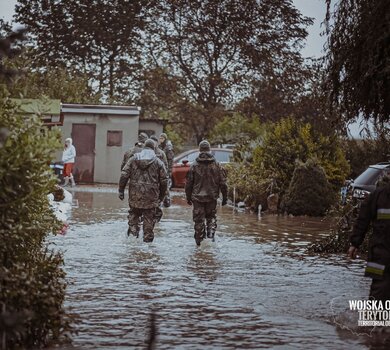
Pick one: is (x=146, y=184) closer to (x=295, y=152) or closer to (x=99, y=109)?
(x=295, y=152)

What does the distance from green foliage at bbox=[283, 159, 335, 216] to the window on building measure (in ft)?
61.5

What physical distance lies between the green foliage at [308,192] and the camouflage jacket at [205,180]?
345 inches

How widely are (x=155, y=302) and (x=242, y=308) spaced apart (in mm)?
919

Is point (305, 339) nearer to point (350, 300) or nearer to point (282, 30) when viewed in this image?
point (350, 300)

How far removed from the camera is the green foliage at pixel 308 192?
24.9m

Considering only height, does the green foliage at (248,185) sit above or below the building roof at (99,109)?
below

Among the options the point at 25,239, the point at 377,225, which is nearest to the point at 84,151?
the point at 25,239

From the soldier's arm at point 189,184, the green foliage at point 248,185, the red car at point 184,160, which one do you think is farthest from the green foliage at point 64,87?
the soldier's arm at point 189,184

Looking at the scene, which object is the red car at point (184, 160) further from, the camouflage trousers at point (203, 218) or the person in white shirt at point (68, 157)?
the camouflage trousers at point (203, 218)

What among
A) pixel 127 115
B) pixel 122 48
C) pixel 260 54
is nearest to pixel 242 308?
pixel 127 115

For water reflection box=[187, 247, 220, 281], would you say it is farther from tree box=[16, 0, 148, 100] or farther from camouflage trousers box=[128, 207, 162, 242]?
tree box=[16, 0, 148, 100]

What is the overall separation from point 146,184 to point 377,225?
805 cm

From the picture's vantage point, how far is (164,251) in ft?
49.2

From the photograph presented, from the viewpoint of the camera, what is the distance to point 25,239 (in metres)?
8.40
